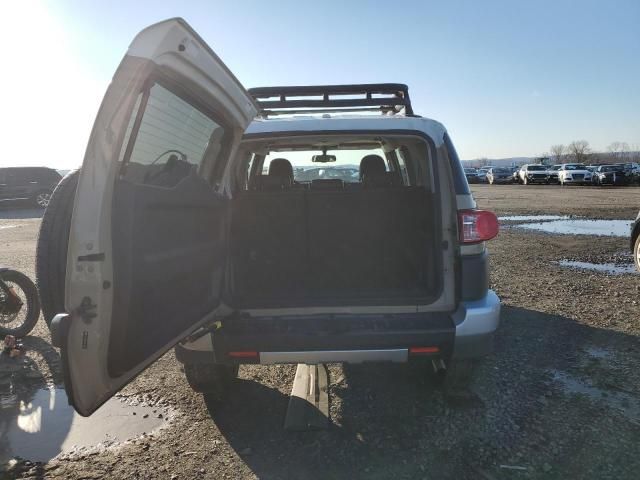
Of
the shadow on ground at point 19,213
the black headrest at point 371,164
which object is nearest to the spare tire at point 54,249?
the black headrest at point 371,164

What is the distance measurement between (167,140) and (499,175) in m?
43.9

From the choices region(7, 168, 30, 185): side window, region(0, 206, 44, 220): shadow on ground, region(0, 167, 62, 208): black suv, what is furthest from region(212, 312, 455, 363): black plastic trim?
region(7, 168, 30, 185): side window

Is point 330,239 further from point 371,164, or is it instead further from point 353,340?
point 371,164

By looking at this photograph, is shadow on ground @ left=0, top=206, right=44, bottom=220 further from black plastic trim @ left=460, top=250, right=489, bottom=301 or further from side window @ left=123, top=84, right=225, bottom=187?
black plastic trim @ left=460, top=250, right=489, bottom=301

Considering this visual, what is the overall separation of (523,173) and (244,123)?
132 feet

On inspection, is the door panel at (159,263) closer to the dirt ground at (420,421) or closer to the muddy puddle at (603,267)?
the dirt ground at (420,421)

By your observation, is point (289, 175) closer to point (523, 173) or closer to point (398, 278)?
point (398, 278)

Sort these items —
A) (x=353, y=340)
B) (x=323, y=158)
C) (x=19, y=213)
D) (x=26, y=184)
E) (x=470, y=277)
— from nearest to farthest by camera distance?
(x=353, y=340), (x=470, y=277), (x=323, y=158), (x=19, y=213), (x=26, y=184)

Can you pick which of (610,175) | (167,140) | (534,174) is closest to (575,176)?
(610,175)

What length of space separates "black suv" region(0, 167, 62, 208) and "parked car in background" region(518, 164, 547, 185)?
110ft

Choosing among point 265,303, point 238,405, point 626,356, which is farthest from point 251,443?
point 626,356

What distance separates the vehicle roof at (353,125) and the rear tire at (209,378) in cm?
159

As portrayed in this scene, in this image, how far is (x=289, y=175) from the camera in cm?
468

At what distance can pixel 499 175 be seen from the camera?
1667 inches
